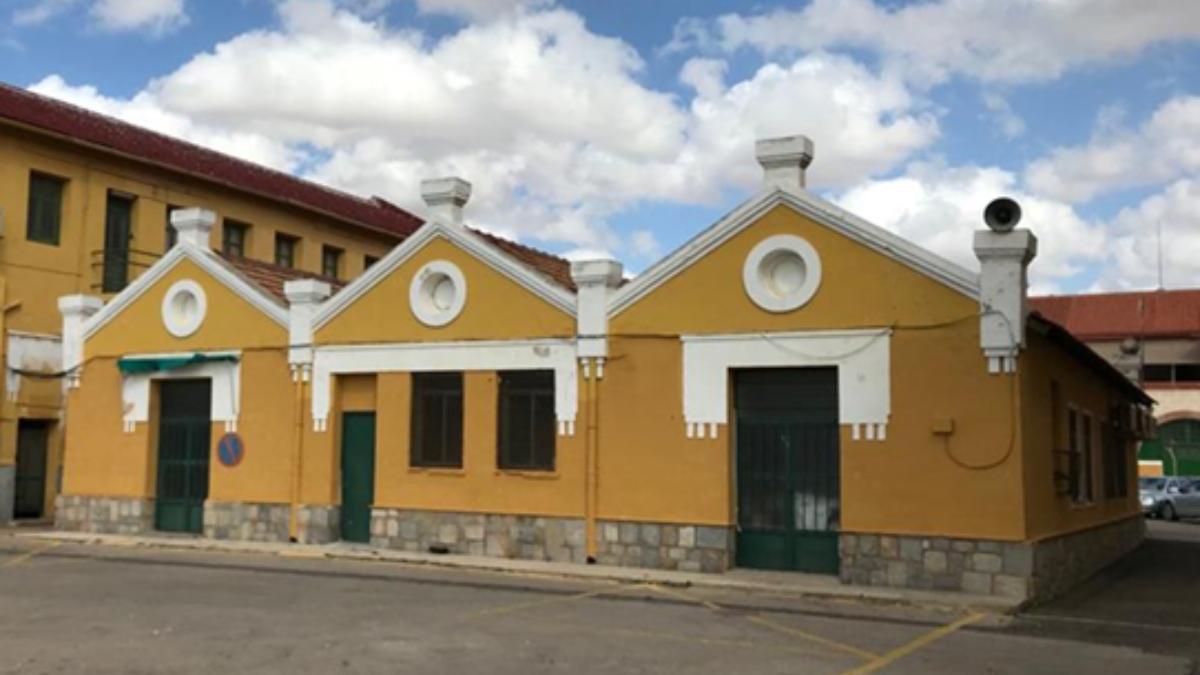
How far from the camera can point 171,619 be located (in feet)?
39.1

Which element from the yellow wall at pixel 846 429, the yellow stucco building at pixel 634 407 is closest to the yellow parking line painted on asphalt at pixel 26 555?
the yellow stucco building at pixel 634 407

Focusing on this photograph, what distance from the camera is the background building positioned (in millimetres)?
48750

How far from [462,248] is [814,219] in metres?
5.85

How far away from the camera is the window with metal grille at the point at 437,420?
18734 millimetres

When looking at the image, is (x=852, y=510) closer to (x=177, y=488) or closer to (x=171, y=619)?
(x=171, y=619)

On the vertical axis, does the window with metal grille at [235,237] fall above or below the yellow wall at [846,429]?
above

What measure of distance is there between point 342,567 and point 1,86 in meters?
16.1

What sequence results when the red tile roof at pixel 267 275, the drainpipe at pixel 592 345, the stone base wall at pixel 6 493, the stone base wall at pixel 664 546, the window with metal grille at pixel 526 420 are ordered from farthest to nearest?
the stone base wall at pixel 6 493
the red tile roof at pixel 267 275
the window with metal grille at pixel 526 420
the drainpipe at pixel 592 345
the stone base wall at pixel 664 546

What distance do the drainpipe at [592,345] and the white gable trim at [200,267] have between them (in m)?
5.73

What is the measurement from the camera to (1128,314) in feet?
175

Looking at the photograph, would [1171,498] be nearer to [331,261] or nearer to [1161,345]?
[1161,345]

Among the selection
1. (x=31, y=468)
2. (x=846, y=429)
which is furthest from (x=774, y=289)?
(x=31, y=468)

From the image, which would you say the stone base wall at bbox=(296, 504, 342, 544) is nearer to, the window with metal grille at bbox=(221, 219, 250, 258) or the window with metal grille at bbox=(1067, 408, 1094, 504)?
the window with metal grille at bbox=(1067, 408, 1094, 504)

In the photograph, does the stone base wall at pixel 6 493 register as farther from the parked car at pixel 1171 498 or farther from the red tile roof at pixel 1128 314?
the red tile roof at pixel 1128 314
